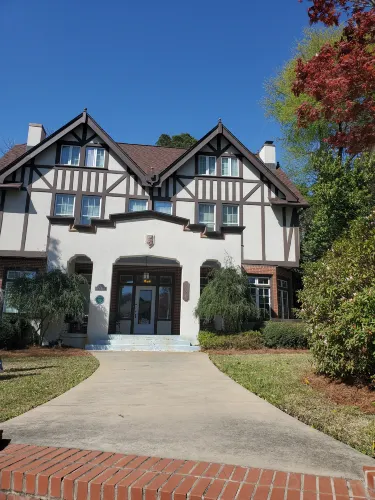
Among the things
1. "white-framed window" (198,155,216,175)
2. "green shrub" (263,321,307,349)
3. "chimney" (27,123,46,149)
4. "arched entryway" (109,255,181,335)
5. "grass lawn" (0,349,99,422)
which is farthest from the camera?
"chimney" (27,123,46,149)

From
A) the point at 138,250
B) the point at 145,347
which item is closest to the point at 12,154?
the point at 138,250

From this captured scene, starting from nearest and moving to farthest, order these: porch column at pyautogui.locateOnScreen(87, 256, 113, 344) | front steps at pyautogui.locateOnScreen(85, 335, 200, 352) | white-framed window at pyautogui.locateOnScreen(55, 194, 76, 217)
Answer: front steps at pyautogui.locateOnScreen(85, 335, 200, 352) < porch column at pyautogui.locateOnScreen(87, 256, 113, 344) < white-framed window at pyautogui.locateOnScreen(55, 194, 76, 217)

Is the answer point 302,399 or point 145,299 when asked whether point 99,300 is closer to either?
point 145,299

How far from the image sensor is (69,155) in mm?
19750

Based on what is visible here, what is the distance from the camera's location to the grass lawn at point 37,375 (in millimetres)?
6101

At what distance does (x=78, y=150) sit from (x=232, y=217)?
9.09 m

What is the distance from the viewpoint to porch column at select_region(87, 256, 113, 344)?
1560 cm

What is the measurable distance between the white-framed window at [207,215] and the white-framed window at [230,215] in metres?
0.63

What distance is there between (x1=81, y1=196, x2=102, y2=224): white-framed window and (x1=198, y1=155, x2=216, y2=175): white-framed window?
5.79 m

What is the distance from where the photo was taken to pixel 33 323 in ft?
51.7

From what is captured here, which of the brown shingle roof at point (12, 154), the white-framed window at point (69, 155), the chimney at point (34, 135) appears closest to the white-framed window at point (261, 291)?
the white-framed window at point (69, 155)

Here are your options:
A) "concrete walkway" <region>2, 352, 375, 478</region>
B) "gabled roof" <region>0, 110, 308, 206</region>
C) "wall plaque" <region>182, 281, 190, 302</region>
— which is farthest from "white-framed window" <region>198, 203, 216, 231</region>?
"concrete walkway" <region>2, 352, 375, 478</region>

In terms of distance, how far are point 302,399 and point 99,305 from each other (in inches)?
434

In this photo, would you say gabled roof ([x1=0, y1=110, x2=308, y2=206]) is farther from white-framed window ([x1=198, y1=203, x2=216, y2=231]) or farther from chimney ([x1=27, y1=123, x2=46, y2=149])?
white-framed window ([x1=198, y1=203, x2=216, y2=231])
